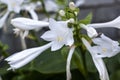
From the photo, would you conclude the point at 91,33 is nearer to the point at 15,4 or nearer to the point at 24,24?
the point at 24,24

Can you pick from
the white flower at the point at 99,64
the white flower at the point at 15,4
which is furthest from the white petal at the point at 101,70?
the white flower at the point at 15,4

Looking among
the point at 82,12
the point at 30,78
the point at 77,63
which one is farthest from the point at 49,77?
the point at 82,12

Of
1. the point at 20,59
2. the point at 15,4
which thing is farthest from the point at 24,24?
the point at 15,4

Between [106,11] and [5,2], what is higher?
[5,2]

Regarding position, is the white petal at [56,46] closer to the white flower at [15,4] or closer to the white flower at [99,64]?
the white flower at [99,64]

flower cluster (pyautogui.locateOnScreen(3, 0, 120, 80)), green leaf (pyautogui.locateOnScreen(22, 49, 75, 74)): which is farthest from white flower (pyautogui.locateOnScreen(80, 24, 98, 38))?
green leaf (pyautogui.locateOnScreen(22, 49, 75, 74))

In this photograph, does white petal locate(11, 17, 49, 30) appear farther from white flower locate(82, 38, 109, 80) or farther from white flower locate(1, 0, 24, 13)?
white flower locate(1, 0, 24, 13)

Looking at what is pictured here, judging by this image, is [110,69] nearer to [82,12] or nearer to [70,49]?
[70,49]

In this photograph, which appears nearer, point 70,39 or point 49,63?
point 70,39
